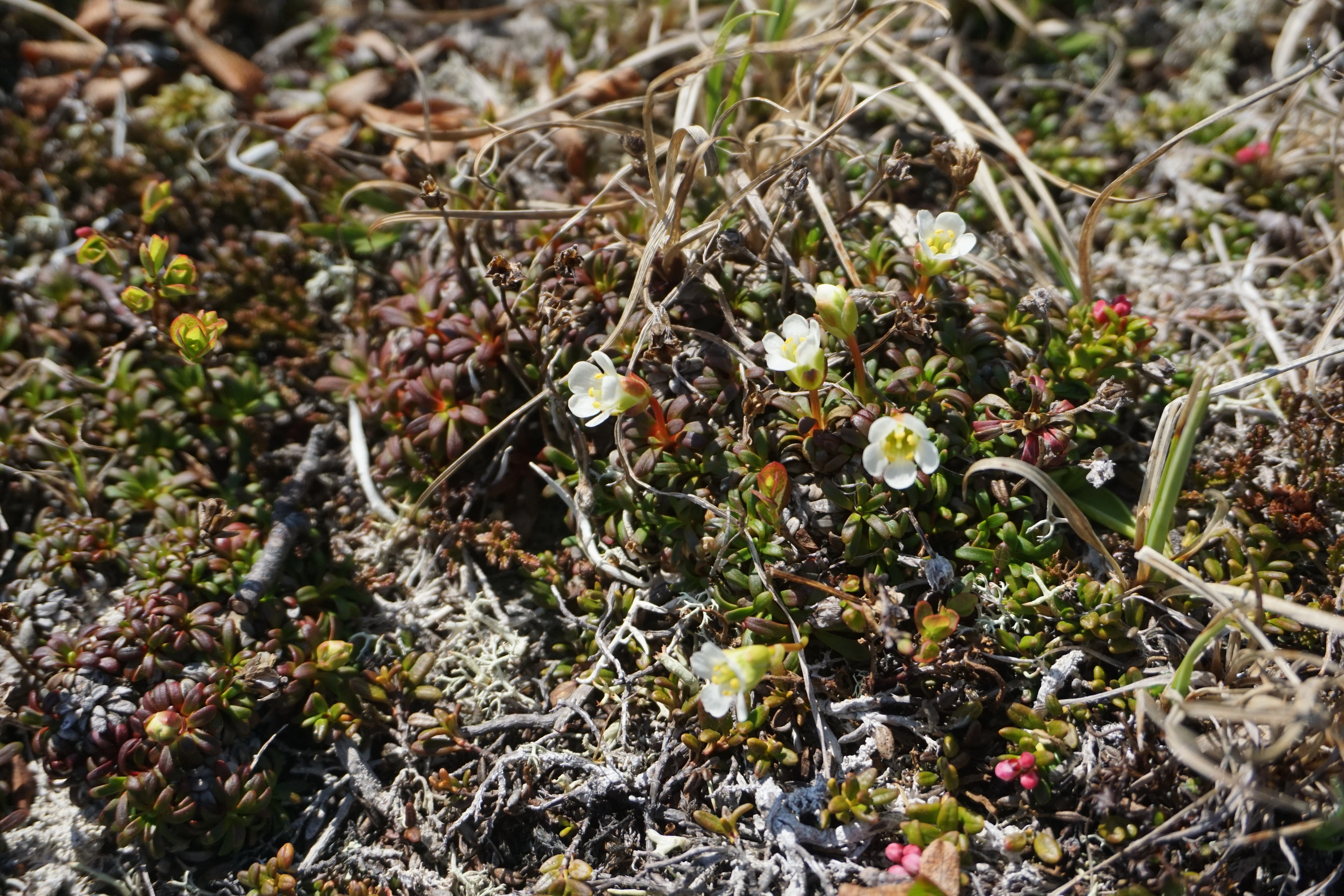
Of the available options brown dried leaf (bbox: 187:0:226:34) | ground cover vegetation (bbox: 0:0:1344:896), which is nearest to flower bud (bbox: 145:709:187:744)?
ground cover vegetation (bbox: 0:0:1344:896)

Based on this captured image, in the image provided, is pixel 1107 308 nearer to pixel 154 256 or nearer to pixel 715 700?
pixel 715 700

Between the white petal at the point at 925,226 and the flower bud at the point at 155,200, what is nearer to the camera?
the white petal at the point at 925,226

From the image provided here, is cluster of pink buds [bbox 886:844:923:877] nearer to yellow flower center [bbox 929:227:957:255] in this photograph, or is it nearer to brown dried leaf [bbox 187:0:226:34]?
yellow flower center [bbox 929:227:957:255]

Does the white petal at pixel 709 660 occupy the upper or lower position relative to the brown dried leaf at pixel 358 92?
lower

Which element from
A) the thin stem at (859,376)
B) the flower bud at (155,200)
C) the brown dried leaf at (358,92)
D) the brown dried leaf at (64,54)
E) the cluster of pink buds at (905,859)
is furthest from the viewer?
the brown dried leaf at (64,54)

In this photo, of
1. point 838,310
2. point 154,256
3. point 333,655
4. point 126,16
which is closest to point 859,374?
point 838,310

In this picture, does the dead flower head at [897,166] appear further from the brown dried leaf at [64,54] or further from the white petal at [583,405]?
the brown dried leaf at [64,54]

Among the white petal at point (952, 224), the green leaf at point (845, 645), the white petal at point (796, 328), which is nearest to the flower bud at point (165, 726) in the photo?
the green leaf at point (845, 645)
